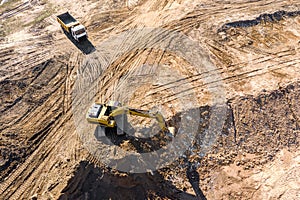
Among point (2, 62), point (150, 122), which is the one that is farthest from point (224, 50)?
point (2, 62)

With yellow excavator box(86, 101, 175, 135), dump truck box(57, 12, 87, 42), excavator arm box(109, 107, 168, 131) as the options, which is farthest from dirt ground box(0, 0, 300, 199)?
excavator arm box(109, 107, 168, 131)

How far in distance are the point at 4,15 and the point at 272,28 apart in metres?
22.2

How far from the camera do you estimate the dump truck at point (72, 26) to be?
20.6 metres

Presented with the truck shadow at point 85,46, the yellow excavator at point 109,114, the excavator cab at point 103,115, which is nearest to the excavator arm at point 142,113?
the yellow excavator at point 109,114

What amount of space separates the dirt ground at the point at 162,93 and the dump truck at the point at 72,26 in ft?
2.29

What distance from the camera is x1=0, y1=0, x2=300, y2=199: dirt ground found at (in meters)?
14.7

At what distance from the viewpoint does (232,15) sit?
22.1m

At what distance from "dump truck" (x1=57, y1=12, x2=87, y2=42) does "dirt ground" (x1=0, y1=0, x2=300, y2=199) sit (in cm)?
70

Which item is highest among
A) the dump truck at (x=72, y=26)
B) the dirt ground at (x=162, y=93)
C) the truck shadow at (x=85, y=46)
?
the dump truck at (x=72, y=26)

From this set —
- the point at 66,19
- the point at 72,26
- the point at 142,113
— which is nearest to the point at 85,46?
the point at 72,26

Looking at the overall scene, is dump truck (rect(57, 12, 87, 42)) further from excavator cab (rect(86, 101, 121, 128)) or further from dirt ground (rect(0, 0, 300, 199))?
excavator cab (rect(86, 101, 121, 128))

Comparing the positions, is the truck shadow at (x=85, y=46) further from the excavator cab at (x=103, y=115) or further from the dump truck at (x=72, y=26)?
the excavator cab at (x=103, y=115)

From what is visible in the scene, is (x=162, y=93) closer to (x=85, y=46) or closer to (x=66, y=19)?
(x=85, y=46)

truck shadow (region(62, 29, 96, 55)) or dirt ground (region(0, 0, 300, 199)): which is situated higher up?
truck shadow (region(62, 29, 96, 55))
